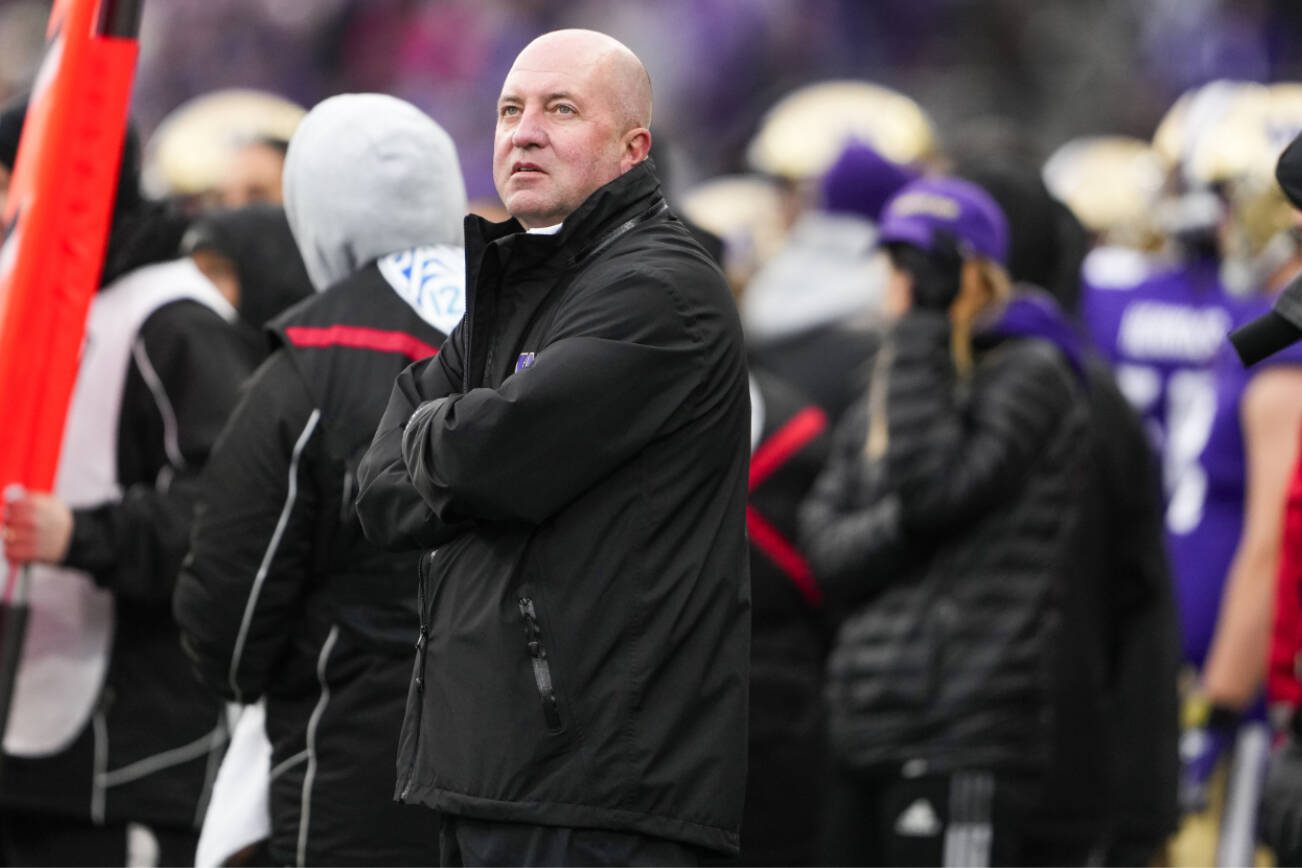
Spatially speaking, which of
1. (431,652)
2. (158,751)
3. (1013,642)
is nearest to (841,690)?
(1013,642)

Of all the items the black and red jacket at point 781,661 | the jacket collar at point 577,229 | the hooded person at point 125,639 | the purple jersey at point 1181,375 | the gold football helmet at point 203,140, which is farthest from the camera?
the gold football helmet at point 203,140

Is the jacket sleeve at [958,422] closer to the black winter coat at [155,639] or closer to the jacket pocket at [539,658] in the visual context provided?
the black winter coat at [155,639]

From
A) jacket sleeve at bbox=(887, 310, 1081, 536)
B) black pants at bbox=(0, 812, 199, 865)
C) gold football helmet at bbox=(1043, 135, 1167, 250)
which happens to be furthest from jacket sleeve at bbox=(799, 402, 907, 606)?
gold football helmet at bbox=(1043, 135, 1167, 250)

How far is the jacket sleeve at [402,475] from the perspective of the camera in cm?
411

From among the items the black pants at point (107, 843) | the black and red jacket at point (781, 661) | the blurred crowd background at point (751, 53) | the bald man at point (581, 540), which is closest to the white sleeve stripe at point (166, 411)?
the black pants at point (107, 843)

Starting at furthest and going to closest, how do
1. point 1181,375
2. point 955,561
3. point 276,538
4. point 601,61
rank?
point 1181,375 → point 955,561 → point 276,538 → point 601,61

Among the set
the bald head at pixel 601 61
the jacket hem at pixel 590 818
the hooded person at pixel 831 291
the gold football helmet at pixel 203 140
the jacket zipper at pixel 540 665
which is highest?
the gold football helmet at pixel 203 140

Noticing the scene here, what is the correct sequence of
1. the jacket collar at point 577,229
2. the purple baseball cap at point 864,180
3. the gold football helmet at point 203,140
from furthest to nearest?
the gold football helmet at point 203,140, the purple baseball cap at point 864,180, the jacket collar at point 577,229

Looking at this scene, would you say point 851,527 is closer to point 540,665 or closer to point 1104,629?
point 1104,629

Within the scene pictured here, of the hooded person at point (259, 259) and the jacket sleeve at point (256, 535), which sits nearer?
the jacket sleeve at point (256, 535)

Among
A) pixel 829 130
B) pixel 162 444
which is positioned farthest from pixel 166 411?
pixel 829 130

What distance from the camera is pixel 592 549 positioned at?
3.94 meters

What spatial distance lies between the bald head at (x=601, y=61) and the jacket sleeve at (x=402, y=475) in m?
0.48

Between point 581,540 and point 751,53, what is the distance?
17.4m
